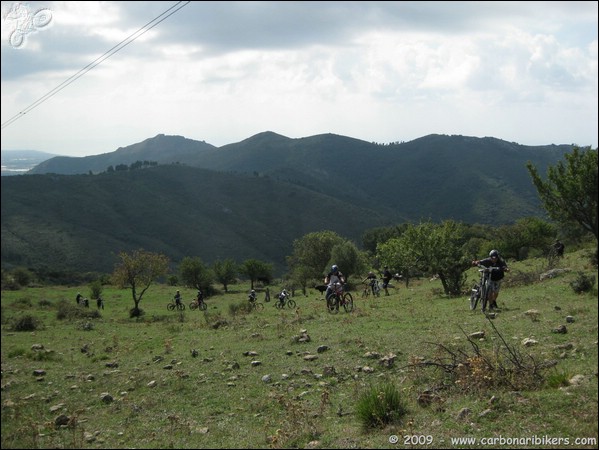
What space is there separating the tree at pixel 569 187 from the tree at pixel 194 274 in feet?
183

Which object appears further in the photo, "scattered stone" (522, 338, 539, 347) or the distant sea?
the distant sea

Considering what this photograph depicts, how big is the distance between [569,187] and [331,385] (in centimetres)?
962

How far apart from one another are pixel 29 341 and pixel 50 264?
271 feet

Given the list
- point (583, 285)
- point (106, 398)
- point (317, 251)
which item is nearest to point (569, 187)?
point (583, 285)

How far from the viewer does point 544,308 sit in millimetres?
15070

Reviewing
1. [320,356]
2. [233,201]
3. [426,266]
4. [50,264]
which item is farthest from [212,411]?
[233,201]

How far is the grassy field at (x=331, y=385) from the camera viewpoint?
23.4 feet

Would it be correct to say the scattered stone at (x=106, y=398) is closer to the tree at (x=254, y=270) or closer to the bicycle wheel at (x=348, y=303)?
the bicycle wheel at (x=348, y=303)

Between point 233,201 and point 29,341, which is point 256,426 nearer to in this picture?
point 29,341

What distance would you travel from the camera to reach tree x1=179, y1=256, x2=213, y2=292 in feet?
223

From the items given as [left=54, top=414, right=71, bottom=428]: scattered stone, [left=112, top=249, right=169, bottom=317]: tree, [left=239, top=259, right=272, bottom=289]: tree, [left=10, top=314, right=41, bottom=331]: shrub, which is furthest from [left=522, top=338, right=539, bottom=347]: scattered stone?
[left=239, top=259, right=272, bottom=289]: tree

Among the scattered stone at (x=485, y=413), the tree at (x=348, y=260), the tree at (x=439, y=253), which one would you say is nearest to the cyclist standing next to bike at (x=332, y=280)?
the tree at (x=439, y=253)

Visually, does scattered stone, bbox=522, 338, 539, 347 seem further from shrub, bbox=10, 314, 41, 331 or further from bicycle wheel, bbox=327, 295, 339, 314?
shrub, bbox=10, 314, 41, 331

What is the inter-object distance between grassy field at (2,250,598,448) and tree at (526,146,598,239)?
267cm
